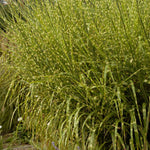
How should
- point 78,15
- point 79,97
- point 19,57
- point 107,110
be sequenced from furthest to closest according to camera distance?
point 19,57
point 78,15
point 79,97
point 107,110

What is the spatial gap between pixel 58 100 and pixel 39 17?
0.87m

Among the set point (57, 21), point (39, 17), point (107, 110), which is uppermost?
point (39, 17)

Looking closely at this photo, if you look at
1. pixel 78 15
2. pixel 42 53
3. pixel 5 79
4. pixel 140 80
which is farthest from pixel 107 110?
pixel 5 79

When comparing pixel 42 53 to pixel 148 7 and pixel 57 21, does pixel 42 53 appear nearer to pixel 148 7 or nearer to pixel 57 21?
pixel 57 21

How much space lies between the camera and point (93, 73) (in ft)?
6.00

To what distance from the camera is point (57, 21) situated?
2156 mm

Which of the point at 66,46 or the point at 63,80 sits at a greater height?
the point at 66,46

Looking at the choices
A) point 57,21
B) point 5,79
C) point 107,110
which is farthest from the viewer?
point 5,79

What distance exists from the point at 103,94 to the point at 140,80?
25 centimetres

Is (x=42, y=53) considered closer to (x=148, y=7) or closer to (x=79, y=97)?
(x=79, y=97)

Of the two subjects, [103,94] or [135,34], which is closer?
[103,94]

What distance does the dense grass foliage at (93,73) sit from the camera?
1.60 m

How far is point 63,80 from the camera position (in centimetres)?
192

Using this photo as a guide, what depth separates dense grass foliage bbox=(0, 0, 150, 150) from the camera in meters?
1.60
